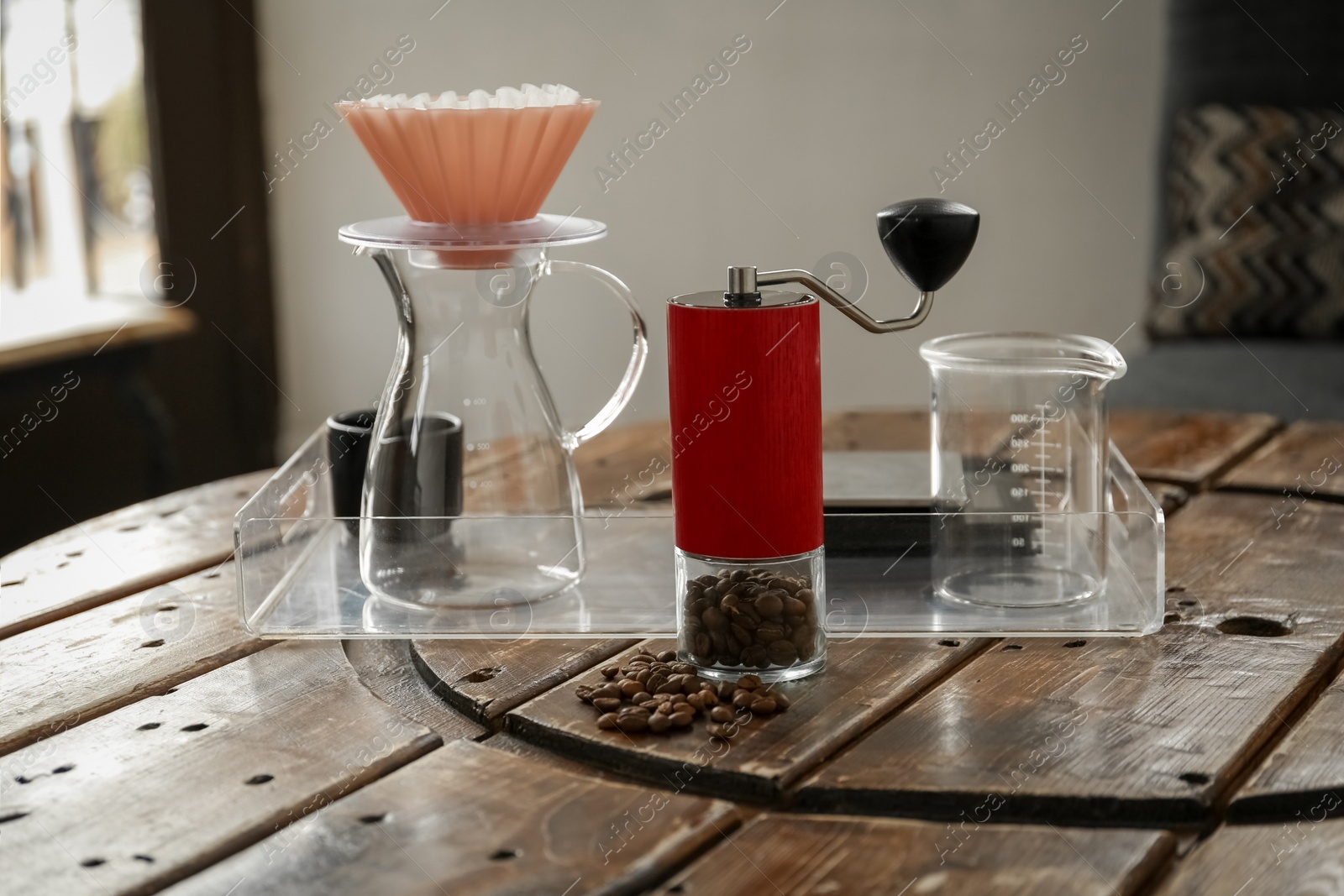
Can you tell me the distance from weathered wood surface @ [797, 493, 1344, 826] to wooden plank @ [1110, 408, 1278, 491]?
0.32 meters

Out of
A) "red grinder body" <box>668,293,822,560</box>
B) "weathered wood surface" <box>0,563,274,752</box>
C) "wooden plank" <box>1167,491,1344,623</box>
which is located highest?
"red grinder body" <box>668,293,822,560</box>

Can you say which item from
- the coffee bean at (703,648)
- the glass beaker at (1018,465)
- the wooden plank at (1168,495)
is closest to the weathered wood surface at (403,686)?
the coffee bean at (703,648)

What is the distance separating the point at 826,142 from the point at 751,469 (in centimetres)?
219

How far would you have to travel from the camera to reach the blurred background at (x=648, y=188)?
94.3 inches

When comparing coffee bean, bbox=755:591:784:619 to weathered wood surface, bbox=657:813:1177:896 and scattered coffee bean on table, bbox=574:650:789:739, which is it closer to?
scattered coffee bean on table, bbox=574:650:789:739

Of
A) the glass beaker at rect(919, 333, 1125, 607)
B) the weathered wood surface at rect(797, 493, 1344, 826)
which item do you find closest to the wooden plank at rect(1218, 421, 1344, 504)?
the weathered wood surface at rect(797, 493, 1344, 826)

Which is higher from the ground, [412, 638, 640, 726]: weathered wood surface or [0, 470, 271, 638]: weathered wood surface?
[0, 470, 271, 638]: weathered wood surface

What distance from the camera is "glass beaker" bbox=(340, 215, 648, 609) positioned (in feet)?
3.24

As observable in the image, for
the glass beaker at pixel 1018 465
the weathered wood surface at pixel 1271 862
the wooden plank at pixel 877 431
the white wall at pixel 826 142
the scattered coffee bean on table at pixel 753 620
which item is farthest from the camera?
the white wall at pixel 826 142

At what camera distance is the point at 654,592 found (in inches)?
40.5

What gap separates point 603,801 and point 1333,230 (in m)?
2.02

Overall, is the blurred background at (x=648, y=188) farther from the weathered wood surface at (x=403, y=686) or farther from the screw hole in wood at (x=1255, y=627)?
the weathered wood surface at (x=403, y=686)

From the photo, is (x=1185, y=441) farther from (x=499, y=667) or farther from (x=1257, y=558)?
(x=499, y=667)

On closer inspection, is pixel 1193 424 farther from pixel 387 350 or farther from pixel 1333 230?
pixel 387 350
